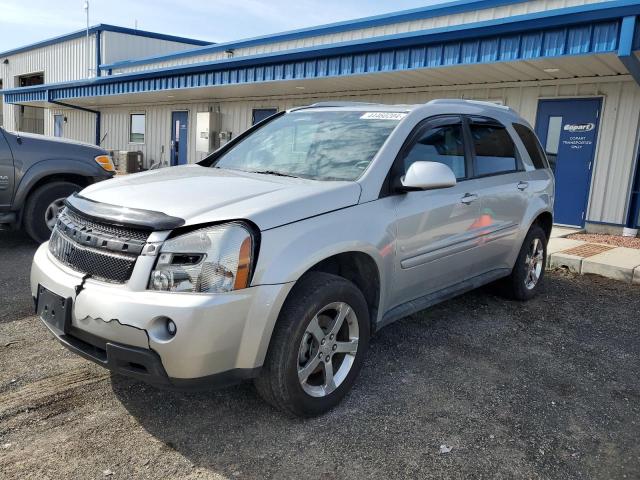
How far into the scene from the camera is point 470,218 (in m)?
4.14

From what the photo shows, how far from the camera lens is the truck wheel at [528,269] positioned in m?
5.18

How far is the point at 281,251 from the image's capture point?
2705 mm

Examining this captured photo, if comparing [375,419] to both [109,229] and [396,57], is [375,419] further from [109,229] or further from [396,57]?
[396,57]

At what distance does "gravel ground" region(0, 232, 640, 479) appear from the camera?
2.62 metres

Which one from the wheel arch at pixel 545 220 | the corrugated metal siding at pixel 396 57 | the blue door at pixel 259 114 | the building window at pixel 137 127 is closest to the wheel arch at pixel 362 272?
the wheel arch at pixel 545 220

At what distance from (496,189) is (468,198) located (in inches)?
21.1

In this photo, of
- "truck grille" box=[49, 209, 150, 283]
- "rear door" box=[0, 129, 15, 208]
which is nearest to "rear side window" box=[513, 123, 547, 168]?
"truck grille" box=[49, 209, 150, 283]

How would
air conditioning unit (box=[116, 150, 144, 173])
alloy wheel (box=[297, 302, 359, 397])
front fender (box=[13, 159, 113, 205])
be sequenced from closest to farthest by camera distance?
alloy wheel (box=[297, 302, 359, 397]), front fender (box=[13, 159, 113, 205]), air conditioning unit (box=[116, 150, 144, 173])

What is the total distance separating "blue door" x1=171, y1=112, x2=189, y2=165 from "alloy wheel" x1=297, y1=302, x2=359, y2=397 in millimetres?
16177

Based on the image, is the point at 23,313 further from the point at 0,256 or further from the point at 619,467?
the point at 619,467

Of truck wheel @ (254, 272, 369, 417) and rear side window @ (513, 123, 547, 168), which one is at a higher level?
rear side window @ (513, 123, 547, 168)

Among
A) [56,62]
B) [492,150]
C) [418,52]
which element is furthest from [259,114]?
[56,62]

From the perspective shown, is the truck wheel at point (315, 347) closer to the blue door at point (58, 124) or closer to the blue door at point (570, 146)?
the blue door at point (570, 146)

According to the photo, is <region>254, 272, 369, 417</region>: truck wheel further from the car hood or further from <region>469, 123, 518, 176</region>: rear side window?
<region>469, 123, 518, 176</region>: rear side window
